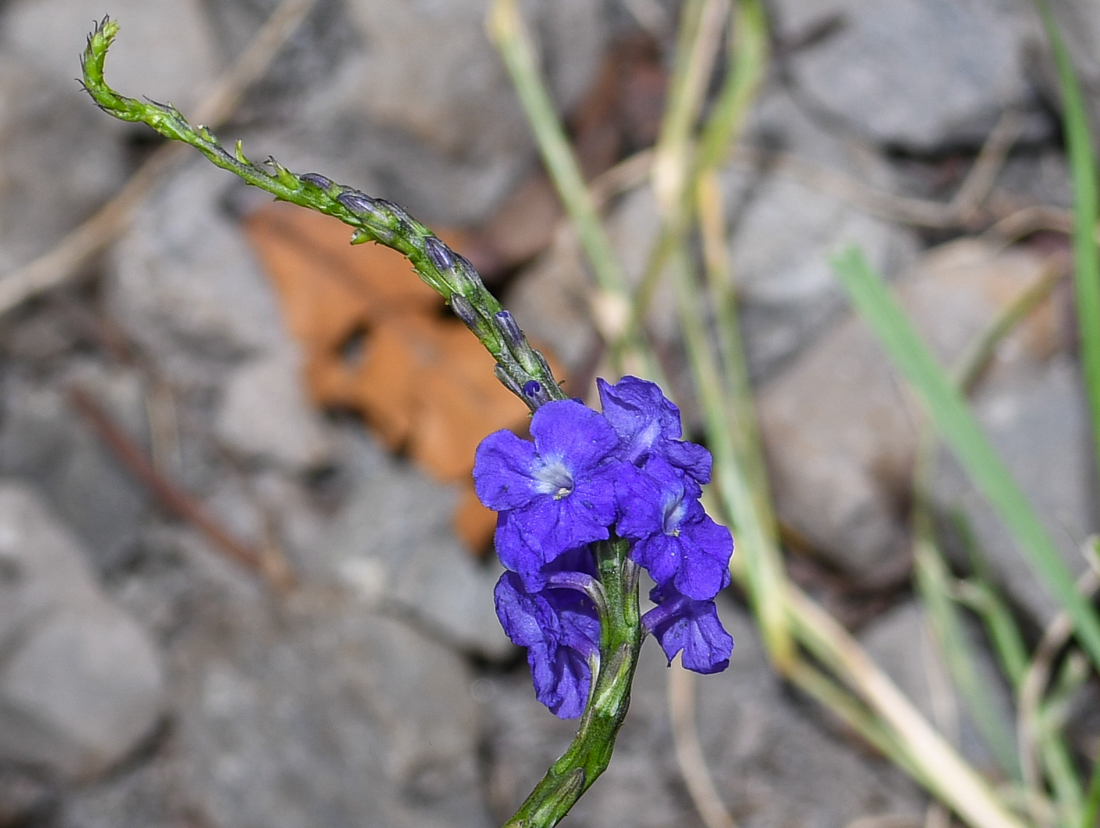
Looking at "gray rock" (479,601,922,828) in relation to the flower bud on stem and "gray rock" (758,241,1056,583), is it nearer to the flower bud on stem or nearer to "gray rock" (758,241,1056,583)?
"gray rock" (758,241,1056,583)

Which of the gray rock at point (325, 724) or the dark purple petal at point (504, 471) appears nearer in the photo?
the dark purple petal at point (504, 471)

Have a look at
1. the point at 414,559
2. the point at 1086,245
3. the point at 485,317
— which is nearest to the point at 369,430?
the point at 414,559

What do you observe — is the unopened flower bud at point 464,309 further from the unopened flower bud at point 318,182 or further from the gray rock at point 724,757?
the gray rock at point 724,757

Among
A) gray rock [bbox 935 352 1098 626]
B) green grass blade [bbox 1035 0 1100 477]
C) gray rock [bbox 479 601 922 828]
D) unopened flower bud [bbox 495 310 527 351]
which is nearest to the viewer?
unopened flower bud [bbox 495 310 527 351]

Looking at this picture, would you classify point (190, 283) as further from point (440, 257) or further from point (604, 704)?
point (604, 704)

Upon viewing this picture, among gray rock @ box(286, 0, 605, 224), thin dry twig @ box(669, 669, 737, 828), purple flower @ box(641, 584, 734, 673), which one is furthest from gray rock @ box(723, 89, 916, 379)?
purple flower @ box(641, 584, 734, 673)

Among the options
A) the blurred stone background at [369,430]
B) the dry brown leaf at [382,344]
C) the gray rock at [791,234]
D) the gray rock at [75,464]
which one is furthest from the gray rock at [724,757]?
the gray rock at [75,464]
